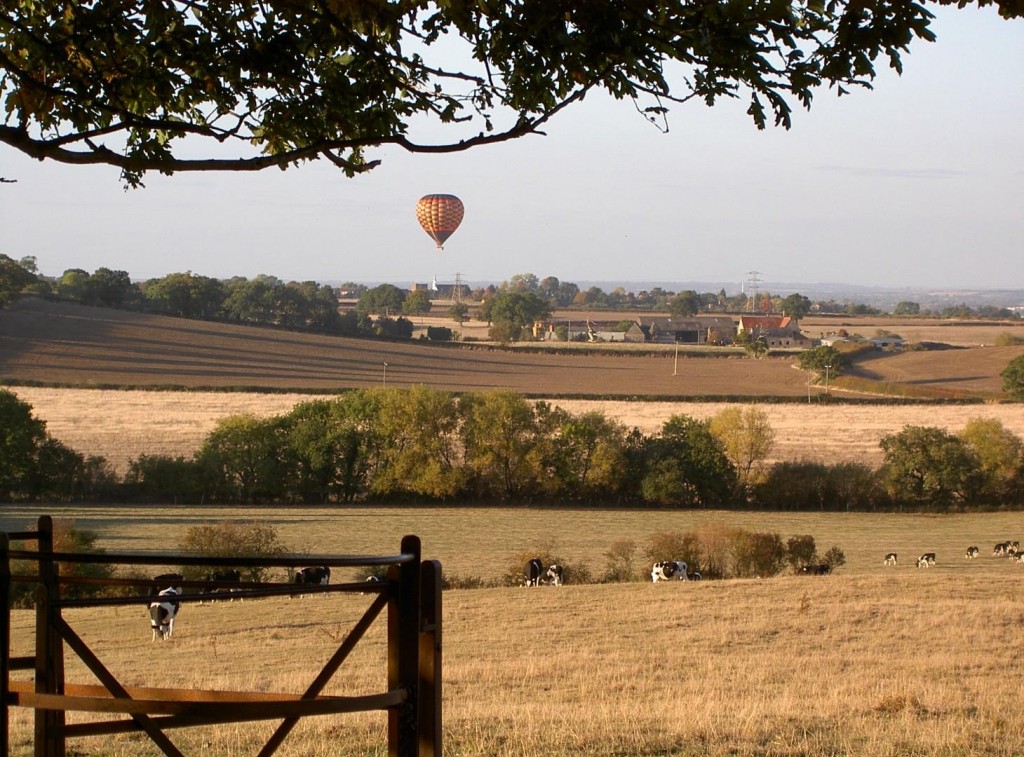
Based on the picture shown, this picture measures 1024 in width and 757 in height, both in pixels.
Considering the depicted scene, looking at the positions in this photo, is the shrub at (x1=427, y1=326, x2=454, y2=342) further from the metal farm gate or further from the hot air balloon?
the metal farm gate

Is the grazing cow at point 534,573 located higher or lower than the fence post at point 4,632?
lower

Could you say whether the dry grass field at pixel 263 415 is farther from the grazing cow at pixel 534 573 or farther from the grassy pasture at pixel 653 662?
the grazing cow at pixel 534 573

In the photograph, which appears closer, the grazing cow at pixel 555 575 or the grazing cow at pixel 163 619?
the grazing cow at pixel 163 619

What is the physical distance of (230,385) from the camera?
6088cm

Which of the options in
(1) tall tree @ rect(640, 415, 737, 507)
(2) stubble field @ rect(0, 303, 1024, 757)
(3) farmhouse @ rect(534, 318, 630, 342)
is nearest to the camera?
(2) stubble field @ rect(0, 303, 1024, 757)

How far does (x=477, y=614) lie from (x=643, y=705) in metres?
8.99

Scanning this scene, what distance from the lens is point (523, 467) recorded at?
40875 mm

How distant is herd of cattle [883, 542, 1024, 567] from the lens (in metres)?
28.6

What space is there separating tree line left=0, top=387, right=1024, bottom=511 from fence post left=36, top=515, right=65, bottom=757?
3496 centimetres

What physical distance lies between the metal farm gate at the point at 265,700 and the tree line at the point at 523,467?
35.2 metres

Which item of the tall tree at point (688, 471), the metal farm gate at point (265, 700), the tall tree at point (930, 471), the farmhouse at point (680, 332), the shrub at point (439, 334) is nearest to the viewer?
the metal farm gate at point (265, 700)

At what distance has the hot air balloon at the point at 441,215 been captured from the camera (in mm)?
66750

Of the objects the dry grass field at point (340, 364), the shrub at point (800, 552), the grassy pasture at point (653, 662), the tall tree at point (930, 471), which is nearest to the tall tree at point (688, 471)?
the tall tree at point (930, 471)

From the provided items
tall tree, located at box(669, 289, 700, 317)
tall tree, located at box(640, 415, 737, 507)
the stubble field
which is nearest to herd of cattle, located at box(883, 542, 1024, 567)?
the stubble field
